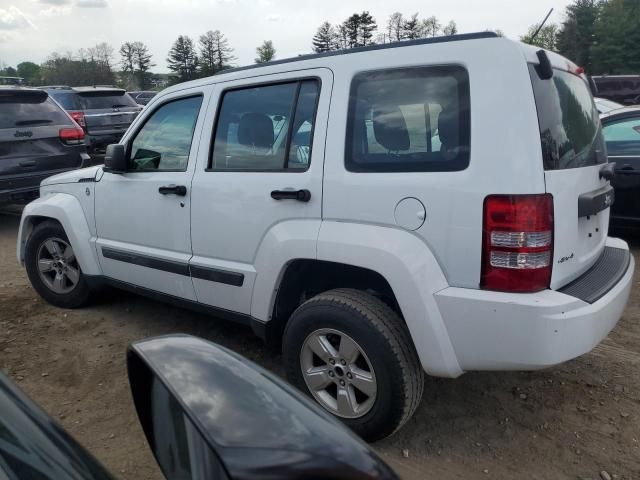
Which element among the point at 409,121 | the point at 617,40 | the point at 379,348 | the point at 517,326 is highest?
the point at 617,40

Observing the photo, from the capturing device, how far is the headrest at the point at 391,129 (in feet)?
8.46

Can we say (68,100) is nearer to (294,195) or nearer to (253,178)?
(253,178)

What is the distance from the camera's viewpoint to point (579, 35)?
2212 inches

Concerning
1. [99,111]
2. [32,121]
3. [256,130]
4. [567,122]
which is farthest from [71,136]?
[567,122]

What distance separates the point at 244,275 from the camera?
3.13 m

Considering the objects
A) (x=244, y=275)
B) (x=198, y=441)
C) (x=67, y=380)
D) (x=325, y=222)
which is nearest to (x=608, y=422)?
(x=325, y=222)

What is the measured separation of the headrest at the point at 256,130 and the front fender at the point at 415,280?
913 mm

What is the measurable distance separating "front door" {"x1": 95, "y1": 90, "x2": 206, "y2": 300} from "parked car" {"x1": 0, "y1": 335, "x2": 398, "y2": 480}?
2168 mm

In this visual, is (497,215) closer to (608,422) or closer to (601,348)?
(608,422)

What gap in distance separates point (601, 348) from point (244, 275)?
2497 millimetres

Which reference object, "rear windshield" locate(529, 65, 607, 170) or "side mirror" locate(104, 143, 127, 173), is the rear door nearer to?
"rear windshield" locate(529, 65, 607, 170)

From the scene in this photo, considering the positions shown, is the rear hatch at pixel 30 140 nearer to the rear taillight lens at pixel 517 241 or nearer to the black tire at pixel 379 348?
the black tire at pixel 379 348

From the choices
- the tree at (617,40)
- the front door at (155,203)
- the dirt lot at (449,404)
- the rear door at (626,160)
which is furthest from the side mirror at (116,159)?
the tree at (617,40)

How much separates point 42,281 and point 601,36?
62.7 metres
